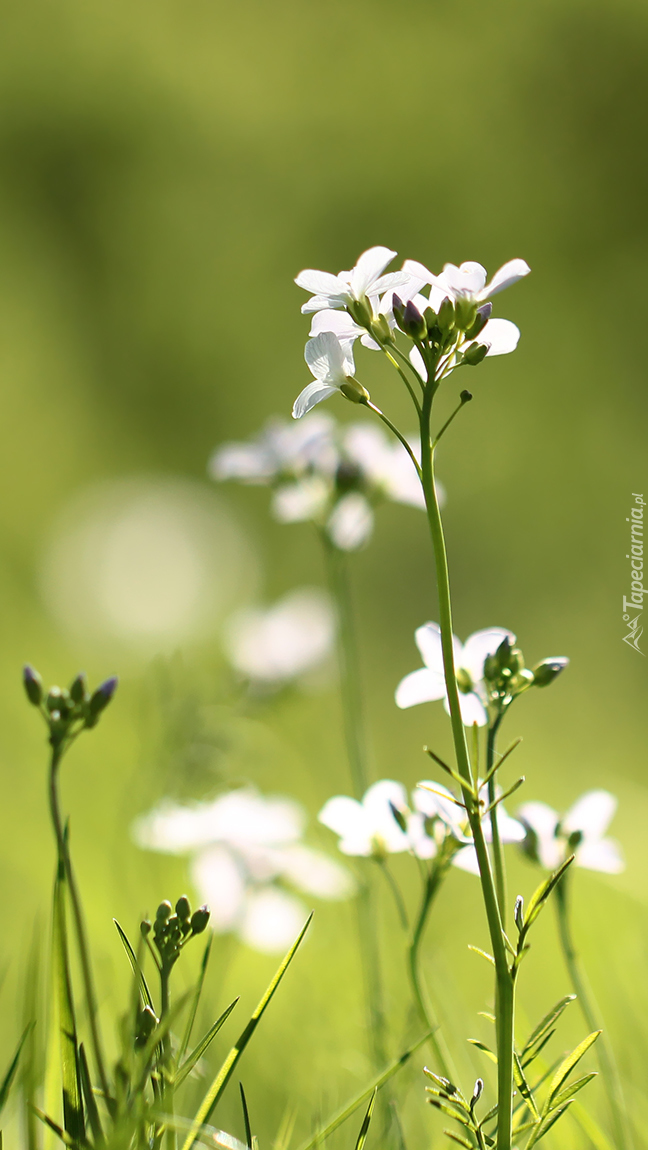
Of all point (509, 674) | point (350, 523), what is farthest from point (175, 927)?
point (350, 523)

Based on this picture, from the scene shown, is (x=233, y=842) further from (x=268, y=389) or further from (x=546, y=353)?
(x=268, y=389)

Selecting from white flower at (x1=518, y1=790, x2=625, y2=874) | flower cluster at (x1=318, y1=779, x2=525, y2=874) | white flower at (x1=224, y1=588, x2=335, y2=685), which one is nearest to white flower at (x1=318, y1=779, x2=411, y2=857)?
flower cluster at (x1=318, y1=779, x2=525, y2=874)

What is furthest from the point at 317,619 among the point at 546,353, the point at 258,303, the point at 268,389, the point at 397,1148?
the point at 258,303

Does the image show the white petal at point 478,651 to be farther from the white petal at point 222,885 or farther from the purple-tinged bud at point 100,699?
the white petal at point 222,885

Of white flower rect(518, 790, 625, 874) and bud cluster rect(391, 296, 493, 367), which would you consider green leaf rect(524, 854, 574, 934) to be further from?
bud cluster rect(391, 296, 493, 367)

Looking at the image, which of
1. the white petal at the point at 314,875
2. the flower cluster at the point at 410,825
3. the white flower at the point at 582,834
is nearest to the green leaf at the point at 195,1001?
the flower cluster at the point at 410,825

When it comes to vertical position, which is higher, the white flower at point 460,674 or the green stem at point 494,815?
the white flower at point 460,674
